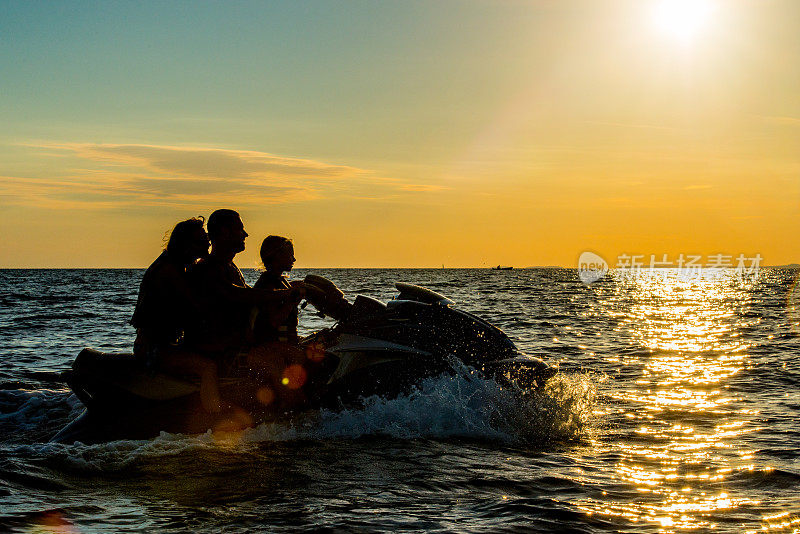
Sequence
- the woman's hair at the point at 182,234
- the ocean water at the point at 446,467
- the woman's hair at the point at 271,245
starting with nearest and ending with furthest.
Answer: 1. the ocean water at the point at 446,467
2. the woman's hair at the point at 182,234
3. the woman's hair at the point at 271,245

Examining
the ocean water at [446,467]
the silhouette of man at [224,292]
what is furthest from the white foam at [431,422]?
the silhouette of man at [224,292]

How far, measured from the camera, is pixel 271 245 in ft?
21.1

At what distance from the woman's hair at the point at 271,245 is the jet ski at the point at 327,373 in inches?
18.0

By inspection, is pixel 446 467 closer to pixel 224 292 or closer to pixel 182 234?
pixel 224 292

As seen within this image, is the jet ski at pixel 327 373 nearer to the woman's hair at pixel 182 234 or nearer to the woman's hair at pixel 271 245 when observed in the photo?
the woman's hair at pixel 271 245

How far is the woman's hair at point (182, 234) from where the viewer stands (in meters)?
5.93

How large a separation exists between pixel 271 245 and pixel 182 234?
80 cm

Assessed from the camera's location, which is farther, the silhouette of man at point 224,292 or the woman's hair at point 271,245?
the woman's hair at point 271,245

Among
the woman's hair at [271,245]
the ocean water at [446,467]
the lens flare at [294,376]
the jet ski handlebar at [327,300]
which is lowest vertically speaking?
the ocean water at [446,467]

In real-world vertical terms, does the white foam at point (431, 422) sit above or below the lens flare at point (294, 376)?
below

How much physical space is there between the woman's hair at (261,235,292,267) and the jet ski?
0.46 metres

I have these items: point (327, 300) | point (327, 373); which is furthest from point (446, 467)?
point (327, 300)

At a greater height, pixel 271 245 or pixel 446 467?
pixel 271 245

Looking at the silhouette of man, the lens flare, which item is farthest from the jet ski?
the silhouette of man
